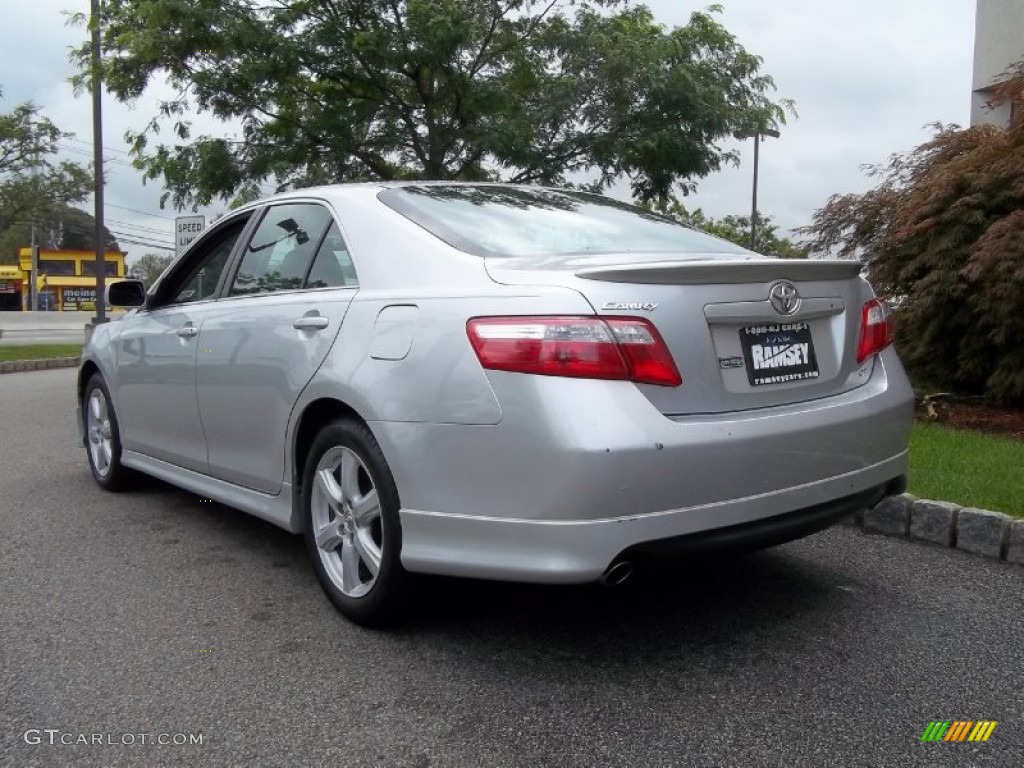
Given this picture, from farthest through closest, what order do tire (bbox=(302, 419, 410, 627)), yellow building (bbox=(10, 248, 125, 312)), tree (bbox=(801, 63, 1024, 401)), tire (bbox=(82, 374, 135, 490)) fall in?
yellow building (bbox=(10, 248, 125, 312)) < tree (bbox=(801, 63, 1024, 401)) < tire (bbox=(82, 374, 135, 490)) < tire (bbox=(302, 419, 410, 627))

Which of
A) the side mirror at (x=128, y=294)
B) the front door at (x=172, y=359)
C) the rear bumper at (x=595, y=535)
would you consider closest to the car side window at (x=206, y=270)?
the front door at (x=172, y=359)

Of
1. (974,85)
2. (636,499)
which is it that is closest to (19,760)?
(636,499)

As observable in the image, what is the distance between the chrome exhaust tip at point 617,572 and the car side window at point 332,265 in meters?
1.42

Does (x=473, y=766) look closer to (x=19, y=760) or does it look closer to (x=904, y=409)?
(x=19, y=760)

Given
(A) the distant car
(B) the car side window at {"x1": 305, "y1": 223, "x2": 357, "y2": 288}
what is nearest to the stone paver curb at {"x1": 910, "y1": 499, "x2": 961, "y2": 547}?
Answer: (A) the distant car

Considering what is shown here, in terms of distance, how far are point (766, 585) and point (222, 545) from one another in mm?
2438

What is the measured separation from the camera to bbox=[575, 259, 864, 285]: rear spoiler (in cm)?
259

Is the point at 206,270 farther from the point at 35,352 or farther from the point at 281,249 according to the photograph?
the point at 35,352

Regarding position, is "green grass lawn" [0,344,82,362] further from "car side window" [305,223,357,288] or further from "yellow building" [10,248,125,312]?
"yellow building" [10,248,125,312]

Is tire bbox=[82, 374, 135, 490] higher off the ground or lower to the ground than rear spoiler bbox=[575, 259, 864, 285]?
lower

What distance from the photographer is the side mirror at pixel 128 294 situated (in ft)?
16.0

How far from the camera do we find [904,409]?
311cm

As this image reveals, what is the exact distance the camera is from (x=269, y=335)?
351 cm

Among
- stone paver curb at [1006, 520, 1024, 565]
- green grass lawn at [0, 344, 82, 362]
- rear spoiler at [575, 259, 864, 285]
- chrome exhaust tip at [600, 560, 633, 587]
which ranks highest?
rear spoiler at [575, 259, 864, 285]
